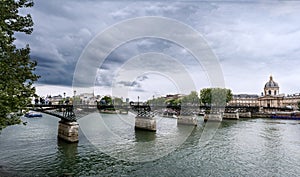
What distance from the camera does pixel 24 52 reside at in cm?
1058

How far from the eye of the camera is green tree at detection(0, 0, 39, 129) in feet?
29.4

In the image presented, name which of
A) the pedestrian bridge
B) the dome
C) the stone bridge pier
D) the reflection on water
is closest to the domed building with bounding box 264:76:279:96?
the dome

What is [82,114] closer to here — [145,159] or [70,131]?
[70,131]

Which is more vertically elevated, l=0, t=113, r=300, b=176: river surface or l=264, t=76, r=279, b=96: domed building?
l=264, t=76, r=279, b=96: domed building

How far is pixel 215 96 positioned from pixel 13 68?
4022 inches

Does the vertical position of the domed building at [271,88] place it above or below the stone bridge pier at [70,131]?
above

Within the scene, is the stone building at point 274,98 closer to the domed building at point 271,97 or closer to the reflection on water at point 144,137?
the domed building at point 271,97

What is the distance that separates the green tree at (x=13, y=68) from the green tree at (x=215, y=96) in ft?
326

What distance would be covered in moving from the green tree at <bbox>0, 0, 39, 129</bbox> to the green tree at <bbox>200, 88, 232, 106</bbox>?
3906 inches

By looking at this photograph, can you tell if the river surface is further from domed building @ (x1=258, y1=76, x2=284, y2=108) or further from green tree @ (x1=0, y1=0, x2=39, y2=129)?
→ domed building @ (x1=258, y1=76, x2=284, y2=108)

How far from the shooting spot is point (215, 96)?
104688 millimetres

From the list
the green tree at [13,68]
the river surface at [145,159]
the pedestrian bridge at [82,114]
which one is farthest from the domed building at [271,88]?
the green tree at [13,68]

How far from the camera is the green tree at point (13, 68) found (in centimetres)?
896

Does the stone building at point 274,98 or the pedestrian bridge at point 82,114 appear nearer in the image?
the pedestrian bridge at point 82,114
